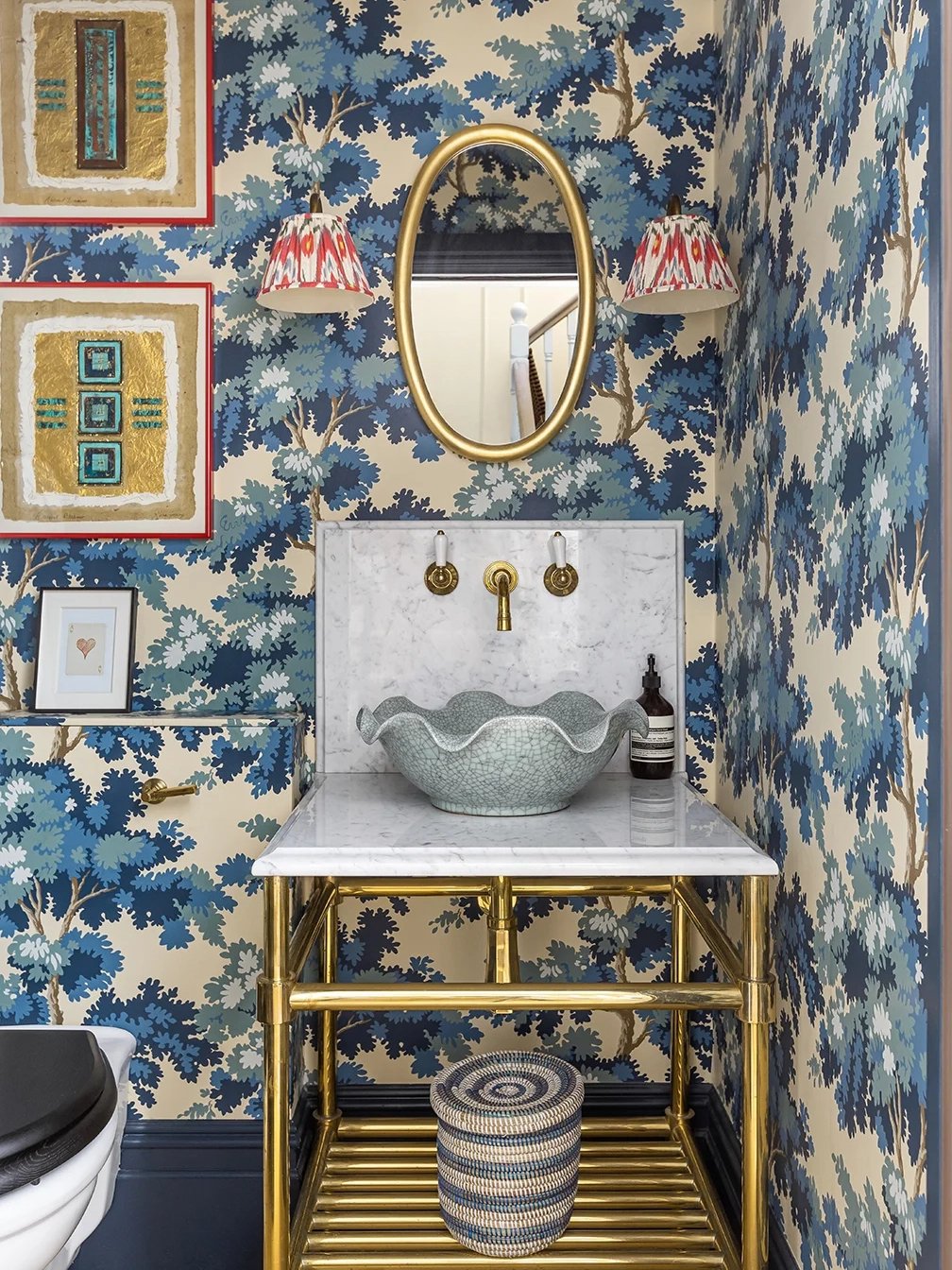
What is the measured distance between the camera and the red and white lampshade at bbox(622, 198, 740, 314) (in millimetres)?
1840

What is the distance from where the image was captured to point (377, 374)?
211 cm

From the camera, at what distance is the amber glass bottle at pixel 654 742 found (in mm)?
2018

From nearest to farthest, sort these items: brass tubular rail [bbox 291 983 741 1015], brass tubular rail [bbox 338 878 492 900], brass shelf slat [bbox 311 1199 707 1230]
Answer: brass tubular rail [bbox 291 983 741 1015]
brass shelf slat [bbox 311 1199 707 1230]
brass tubular rail [bbox 338 878 492 900]

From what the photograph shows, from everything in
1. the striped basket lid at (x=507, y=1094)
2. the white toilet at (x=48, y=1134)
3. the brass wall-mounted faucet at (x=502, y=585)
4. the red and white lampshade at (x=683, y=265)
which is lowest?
the striped basket lid at (x=507, y=1094)

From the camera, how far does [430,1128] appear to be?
6.59 ft

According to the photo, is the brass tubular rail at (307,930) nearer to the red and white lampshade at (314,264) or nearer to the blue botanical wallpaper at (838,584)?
the blue botanical wallpaper at (838,584)

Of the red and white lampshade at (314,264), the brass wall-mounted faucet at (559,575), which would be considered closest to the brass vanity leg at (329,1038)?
the brass wall-mounted faucet at (559,575)

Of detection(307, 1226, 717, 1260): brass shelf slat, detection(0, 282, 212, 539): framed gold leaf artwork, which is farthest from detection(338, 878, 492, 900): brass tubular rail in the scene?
detection(0, 282, 212, 539): framed gold leaf artwork

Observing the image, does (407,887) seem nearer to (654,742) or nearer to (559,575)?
(654,742)

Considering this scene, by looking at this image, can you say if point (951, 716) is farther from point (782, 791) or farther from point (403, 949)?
point (403, 949)

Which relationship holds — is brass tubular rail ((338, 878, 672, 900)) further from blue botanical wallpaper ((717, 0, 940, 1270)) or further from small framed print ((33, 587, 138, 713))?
small framed print ((33, 587, 138, 713))

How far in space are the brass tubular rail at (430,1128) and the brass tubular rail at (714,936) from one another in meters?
0.47

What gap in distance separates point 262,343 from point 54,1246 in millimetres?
1548

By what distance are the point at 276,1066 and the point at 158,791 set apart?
581 millimetres
